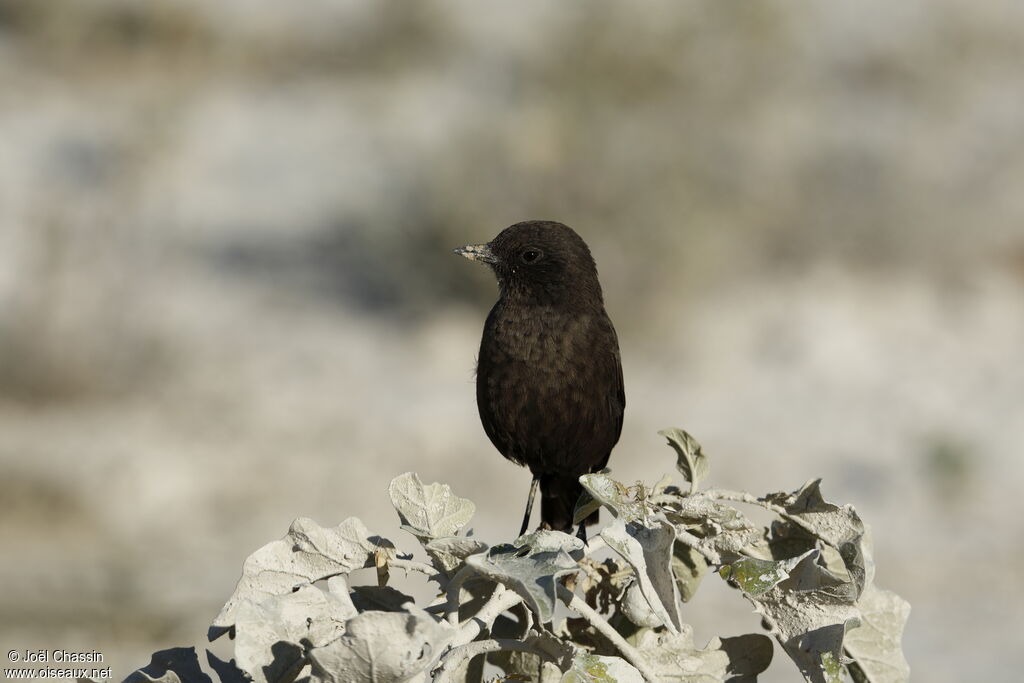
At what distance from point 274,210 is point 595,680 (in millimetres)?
13786

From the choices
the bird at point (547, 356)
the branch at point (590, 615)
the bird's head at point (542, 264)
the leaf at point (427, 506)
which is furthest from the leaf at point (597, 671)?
the bird's head at point (542, 264)

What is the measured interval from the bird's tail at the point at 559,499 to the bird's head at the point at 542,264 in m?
0.75

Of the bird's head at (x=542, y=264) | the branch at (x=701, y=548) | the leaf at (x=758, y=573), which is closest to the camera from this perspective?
the leaf at (x=758, y=573)

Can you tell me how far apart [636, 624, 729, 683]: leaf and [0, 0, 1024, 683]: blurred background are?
5.46 meters

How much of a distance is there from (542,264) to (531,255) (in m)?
0.05

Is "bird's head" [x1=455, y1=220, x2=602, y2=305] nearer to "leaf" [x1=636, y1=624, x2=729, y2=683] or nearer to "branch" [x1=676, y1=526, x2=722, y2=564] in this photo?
"branch" [x1=676, y1=526, x2=722, y2=564]

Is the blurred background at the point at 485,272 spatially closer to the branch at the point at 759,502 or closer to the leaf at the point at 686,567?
the leaf at the point at 686,567

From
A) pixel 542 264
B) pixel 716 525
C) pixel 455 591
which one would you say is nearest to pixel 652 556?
pixel 716 525

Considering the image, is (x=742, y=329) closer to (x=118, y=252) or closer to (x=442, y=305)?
(x=442, y=305)

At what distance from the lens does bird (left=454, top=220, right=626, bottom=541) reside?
3801 mm

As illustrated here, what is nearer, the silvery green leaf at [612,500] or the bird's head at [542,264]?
the silvery green leaf at [612,500]

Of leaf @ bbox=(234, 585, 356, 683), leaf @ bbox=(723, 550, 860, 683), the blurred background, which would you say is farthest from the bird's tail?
the blurred background

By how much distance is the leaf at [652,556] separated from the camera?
1857 mm

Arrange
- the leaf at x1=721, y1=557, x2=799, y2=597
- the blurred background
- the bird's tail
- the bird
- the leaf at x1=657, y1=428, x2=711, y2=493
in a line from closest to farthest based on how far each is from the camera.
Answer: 1. the leaf at x1=721, y1=557, x2=799, y2=597
2. the leaf at x1=657, y1=428, x2=711, y2=493
3. the bird
4. the bird's tail
5. the blurred background
